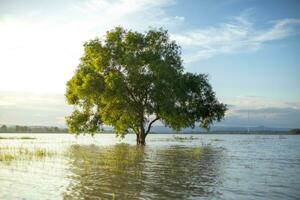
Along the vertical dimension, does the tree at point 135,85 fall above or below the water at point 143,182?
above

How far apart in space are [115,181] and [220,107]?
1923 inches

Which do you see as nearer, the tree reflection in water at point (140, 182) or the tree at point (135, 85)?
the tree reflection in water at point (140, 182)

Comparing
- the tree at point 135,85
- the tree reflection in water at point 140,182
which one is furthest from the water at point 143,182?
the tree at point 135,85

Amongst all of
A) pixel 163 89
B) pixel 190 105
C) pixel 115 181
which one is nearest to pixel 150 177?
pixel 115 181

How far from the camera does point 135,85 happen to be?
58000mm

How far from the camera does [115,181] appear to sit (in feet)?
75.1

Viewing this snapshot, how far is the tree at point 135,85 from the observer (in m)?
57.2

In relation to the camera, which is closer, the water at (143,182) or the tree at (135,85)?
the water at (143,182)

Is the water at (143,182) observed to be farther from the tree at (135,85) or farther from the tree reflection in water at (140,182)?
the tree at (135,85)

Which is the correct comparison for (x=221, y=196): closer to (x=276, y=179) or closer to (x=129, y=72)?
(x=276, y=179)

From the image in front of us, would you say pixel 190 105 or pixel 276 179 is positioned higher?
pixel 190 105

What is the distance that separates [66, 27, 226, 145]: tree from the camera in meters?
57.2

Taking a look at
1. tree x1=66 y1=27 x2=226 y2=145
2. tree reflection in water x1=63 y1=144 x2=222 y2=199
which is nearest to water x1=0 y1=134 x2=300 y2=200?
tree reflection in water x1=63 y1=144 x2=222 y2=199

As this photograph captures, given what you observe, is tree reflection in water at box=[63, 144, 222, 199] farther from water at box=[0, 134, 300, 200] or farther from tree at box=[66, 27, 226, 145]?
tree at box=[66, 27, 226, 145]
